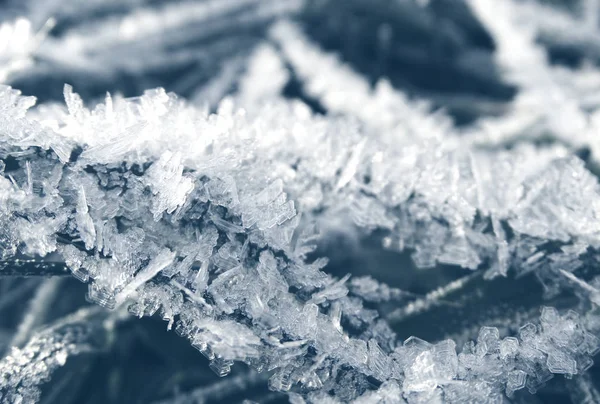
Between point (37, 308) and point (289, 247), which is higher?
point (289, 247)

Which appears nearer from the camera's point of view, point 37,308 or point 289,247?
point 289,247

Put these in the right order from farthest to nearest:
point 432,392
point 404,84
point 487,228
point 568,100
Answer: point 404,84 → point 568,100 → point 487,228 → point 432,392

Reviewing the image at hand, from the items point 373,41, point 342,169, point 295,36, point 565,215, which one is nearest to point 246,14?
point 295,36

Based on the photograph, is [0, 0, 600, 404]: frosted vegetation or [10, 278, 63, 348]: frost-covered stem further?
[10, 278, 63, 348]: frost-covered stem

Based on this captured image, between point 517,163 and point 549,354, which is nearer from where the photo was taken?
point 549,354

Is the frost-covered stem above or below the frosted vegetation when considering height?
below

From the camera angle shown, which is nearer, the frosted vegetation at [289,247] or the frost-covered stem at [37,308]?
the frosted vegetation at [289,247]

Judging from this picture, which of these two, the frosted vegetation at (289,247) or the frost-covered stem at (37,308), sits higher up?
the frosted vegetation at (289,247)

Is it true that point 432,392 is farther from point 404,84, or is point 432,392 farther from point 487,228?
point 404,84
